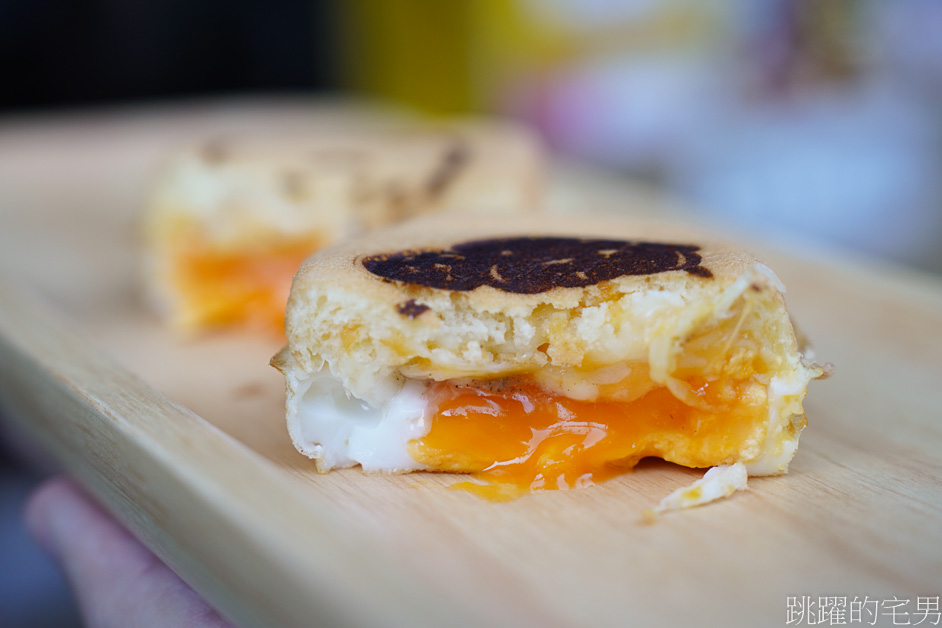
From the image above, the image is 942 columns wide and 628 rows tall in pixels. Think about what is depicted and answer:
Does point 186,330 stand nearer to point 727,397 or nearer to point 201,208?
point 201,208

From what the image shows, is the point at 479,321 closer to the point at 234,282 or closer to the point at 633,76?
the point at 234,282

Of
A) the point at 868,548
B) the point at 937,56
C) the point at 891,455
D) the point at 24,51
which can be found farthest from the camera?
the point at 24,51

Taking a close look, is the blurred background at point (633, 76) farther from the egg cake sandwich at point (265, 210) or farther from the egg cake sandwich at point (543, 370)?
the egg cake sandwich at point (543, 370)

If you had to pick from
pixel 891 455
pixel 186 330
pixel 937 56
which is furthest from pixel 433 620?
pixel 937 56

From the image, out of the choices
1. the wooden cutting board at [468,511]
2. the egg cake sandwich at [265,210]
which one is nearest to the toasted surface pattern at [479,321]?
the wooden cutting board at [468,511]

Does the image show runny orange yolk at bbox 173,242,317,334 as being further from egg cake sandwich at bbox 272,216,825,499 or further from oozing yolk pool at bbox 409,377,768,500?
oozing yolk pool at bbox 409,377,768,500
